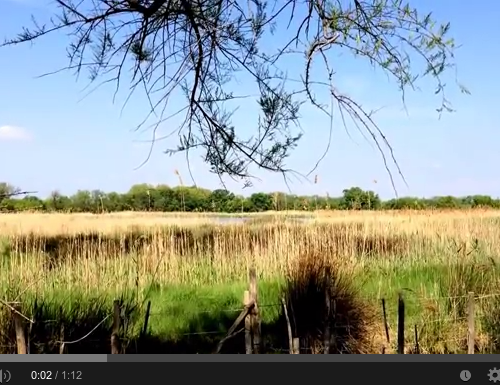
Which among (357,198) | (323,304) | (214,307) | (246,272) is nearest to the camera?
(323,304)

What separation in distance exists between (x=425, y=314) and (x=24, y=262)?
254 cm

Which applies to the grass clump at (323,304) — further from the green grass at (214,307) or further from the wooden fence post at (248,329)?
the wooden fence post at (248,329)

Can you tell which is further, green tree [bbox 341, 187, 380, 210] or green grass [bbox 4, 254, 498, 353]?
green tree [bbox 341, 187, 380, 210]

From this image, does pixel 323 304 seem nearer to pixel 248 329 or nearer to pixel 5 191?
pixel 248 329

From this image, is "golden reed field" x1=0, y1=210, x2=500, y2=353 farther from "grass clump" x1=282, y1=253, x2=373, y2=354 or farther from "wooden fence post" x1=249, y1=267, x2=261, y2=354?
"wooden fence post" x1=249, y1=267, x2=261, y2=354

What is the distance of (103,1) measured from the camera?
84.7 inches

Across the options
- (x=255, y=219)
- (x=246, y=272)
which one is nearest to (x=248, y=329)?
(x=246, y=272)

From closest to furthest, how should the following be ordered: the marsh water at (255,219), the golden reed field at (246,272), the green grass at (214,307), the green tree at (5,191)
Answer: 1. the green tree at (5,191)
2. the green grass at (214,307)
3. the golden reed field at (246,272)
4. the marsh water at (255,219)

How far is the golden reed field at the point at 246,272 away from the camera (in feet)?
11.4

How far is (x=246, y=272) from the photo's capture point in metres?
5.31

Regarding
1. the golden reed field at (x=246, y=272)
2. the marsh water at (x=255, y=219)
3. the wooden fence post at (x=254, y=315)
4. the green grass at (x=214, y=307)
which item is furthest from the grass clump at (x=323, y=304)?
the marsh water at (x=255, y=219)

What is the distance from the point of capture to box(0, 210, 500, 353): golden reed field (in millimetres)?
3475

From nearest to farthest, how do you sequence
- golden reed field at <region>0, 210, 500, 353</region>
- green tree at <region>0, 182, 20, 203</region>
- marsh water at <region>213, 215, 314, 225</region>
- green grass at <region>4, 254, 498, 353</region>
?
green tree at <region>0, 182, 20, 203</region> < green grass at <region>4, 254, 498, 353</region> < golden reed field at <region>0, 210, 500, 353</region> < marsh water at <region>213, 215, 314, 225</region>

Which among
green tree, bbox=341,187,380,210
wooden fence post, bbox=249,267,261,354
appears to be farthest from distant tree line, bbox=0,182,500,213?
wooden fence post, bbox=249,267,261,354
